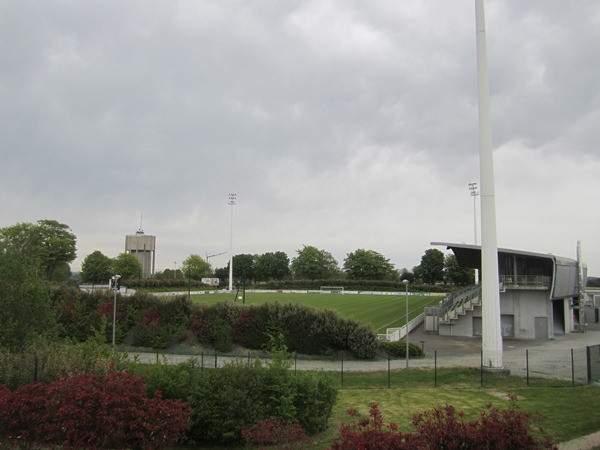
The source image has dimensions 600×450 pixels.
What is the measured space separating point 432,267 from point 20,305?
4971 inches

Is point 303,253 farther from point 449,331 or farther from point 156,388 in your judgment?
point 156,388

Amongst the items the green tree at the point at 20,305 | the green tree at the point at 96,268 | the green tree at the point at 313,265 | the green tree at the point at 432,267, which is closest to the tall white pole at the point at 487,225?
the green tree at the point at 20,305

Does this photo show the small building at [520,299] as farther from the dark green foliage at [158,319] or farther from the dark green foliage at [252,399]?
the dark green foliage at [252,399]

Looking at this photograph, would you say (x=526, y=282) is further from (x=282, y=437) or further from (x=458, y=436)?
(x=282, y=437)

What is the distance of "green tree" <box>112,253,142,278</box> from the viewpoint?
120 m

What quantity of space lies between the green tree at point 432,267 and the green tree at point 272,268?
1661 inches

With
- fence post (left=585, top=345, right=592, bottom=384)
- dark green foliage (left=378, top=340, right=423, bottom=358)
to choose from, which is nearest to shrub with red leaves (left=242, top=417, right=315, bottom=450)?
Answer: fence post (left=585, top=345, right=592, bottom=384)

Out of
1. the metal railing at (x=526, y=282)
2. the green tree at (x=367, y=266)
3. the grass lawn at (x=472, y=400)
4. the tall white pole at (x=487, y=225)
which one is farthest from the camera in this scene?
the green tree at (x=367, y=266)

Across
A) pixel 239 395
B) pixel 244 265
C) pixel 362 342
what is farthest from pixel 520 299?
pixel 244 265

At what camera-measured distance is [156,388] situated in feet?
40.5

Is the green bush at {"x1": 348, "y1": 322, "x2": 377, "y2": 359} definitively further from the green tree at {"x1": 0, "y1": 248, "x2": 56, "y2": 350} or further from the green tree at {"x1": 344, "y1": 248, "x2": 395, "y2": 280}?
the green tree at {"x1": 344, "y1": 248, "x2": 395, "y2": 280}

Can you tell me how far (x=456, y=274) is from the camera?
4953 inches

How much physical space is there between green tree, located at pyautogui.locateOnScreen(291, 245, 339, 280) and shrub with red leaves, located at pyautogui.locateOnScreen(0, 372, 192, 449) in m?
137

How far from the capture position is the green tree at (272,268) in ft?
499
